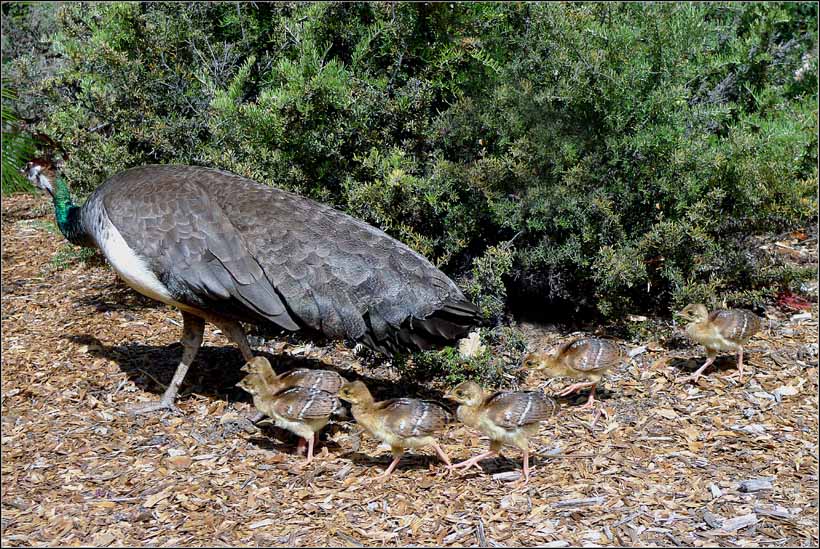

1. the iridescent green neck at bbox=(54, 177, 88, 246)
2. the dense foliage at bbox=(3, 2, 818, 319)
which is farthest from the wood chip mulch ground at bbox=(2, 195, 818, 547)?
the iridescent green neck at bbox=(54, 177, 88, 246)

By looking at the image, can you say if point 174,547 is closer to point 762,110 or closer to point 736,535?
point 736,535

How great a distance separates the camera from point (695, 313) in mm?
5590

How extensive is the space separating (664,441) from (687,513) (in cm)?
79

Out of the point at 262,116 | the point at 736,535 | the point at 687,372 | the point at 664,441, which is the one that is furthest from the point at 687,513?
the point at 262,116

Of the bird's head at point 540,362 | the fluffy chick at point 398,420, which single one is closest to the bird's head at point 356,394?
the fluffy chick at point 398,420

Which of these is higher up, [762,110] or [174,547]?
[762,110]

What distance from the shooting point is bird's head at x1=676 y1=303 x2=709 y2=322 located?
558cm

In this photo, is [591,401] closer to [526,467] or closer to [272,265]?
[526,467]

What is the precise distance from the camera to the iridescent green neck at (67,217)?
5.76 meters

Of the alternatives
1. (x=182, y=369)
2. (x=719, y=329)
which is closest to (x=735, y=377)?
(x=719, y=329)

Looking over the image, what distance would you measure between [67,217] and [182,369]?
4.91ft

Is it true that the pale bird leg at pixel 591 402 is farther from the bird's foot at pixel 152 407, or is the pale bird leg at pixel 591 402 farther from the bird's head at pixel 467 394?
the bird's foot at pixel 152 407

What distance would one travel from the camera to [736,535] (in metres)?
3.92

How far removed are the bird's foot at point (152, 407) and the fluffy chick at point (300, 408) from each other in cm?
88
